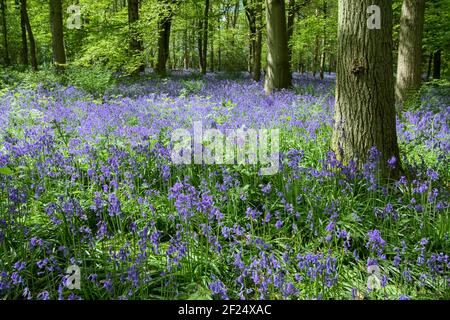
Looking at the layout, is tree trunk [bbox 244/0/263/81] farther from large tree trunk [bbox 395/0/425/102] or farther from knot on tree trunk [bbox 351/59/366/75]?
knot on tree trunk [bbox 351/59/366/75]

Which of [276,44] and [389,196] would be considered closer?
[389,196]

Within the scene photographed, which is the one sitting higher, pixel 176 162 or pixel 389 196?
pixel 176 162

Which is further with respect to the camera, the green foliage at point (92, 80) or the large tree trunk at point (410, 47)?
the green foliage at point (92, 80)

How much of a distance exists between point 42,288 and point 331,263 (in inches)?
83.1

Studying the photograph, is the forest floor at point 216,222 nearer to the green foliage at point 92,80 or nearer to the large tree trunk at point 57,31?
the green foliage at point 92,80

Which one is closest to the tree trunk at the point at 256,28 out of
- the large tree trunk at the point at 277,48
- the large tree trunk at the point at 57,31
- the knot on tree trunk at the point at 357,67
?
the large tree trunk at the point at 277,48

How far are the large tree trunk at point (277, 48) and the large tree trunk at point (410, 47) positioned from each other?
121 inches

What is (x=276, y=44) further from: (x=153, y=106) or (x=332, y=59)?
(x=332, y=59)

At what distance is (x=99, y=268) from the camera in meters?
2.81

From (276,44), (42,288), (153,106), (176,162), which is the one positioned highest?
(276,44)

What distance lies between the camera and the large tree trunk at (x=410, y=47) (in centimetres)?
816

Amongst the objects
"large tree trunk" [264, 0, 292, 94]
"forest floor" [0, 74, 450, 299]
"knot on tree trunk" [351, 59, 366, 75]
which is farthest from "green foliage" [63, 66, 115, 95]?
"knot on tree trunk" [351, 59, 366, 75]
